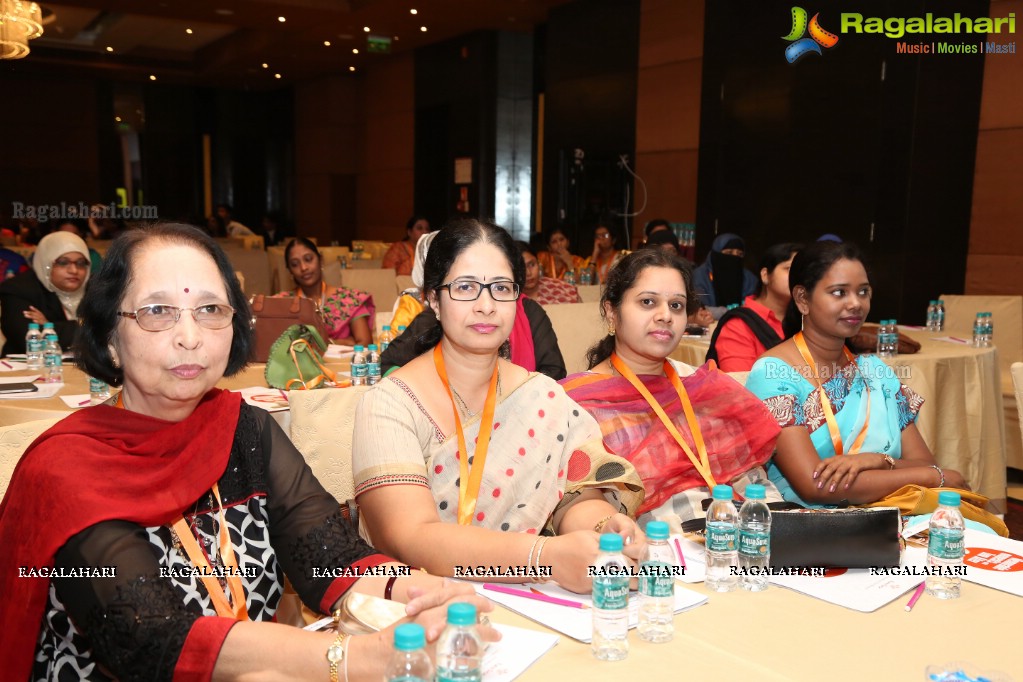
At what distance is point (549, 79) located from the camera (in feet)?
32.7

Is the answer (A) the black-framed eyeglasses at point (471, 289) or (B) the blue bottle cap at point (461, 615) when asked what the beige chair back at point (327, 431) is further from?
(B) the blue bottle cap at point (461, 615)

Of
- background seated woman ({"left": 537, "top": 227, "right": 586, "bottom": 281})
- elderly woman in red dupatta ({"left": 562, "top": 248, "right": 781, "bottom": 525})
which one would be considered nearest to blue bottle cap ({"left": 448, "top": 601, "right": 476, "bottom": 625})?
elderly woman in red dupatta ({"left": 562, "top": 248, "right": 781, "bottom": 525})

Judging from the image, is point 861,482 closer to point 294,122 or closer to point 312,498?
point 312,498

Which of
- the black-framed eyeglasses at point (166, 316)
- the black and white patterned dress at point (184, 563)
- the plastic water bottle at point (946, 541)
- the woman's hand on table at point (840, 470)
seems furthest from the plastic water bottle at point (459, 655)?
the woman's hand on table at point (840, 470)

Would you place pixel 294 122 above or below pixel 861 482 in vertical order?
above

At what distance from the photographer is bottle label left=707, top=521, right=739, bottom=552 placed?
4.92ft

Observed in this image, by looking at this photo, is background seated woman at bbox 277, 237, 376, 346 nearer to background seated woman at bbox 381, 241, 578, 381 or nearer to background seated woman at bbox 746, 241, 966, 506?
background seated woman at bbox 381, 241, 578, 381

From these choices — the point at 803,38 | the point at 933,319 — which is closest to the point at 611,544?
the point at 933,319

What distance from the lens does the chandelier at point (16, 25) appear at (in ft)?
23.3

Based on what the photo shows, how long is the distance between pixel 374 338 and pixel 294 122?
42.0ft

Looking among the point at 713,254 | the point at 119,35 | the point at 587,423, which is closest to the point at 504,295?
the point at 587,423

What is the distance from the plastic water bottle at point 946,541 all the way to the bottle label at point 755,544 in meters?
0.30

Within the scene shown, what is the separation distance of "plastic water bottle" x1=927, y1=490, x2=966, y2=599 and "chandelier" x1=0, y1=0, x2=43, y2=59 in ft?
25.5

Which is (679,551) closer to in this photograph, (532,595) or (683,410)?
(532,595)
